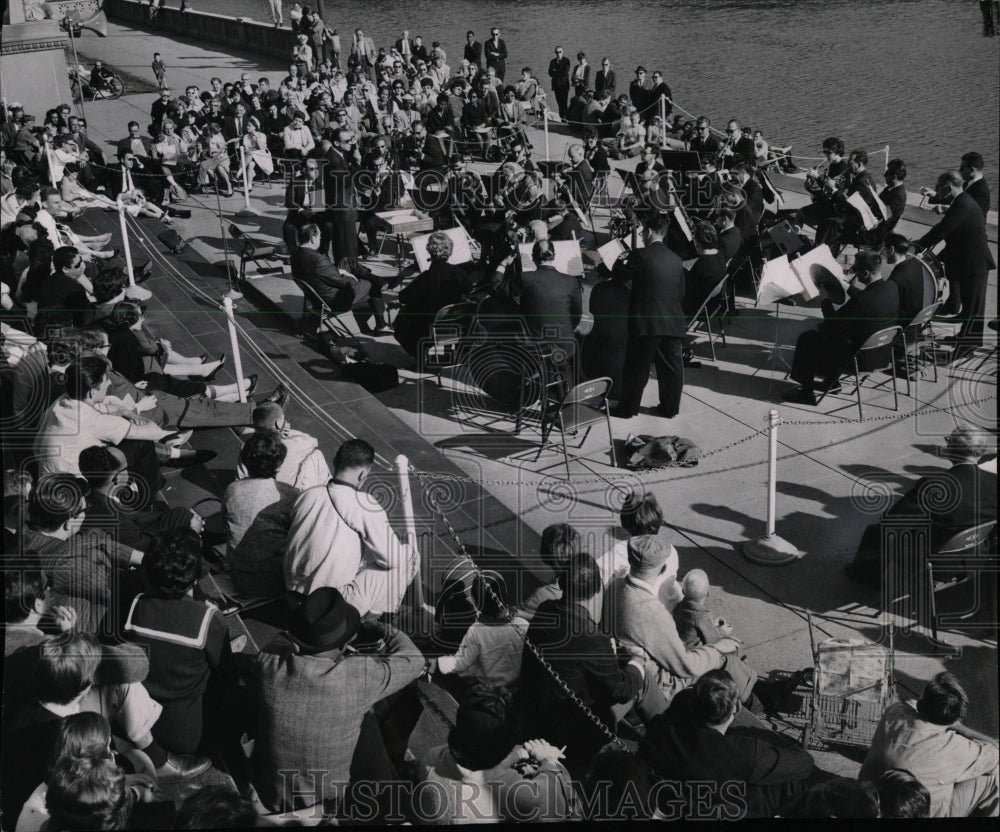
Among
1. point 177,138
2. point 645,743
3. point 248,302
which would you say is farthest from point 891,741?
point 177,138

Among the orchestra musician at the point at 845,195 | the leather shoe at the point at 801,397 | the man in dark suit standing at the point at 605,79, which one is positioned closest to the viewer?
the leather shoe at the point at 801,397

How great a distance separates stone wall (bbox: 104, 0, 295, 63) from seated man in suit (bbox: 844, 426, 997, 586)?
2839 centimetres

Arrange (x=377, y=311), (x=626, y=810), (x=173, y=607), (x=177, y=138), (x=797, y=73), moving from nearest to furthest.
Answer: (x=626, y=810) → (x=173, y=607) → (x=377, y=311) → (x=177, y=138) → (x=797, y=73)

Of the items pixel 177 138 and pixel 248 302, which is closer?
pixel 248 302

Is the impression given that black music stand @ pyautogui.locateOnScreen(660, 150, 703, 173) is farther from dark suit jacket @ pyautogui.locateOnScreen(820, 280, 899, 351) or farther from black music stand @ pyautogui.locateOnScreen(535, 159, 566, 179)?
dark suit jacket @ pyautogui.locateOnScreen(820, 280, 899, 351)

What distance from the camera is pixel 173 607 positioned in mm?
5172

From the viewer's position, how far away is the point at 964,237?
10.3 metres

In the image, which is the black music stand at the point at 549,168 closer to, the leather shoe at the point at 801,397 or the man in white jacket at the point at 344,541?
the leather shoe at the point at 801,397

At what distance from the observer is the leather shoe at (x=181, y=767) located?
5277mm

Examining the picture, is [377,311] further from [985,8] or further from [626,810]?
[626,810]

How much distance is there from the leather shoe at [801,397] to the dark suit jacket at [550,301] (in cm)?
198

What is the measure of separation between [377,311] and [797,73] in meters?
27.9

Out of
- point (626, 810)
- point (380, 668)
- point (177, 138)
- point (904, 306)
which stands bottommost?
point (626, 810)

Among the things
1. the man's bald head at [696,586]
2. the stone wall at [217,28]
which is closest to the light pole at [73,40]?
the stone wall at [217,28]
